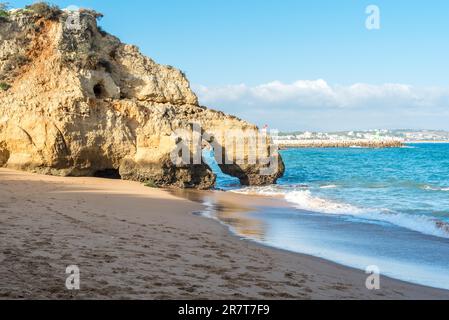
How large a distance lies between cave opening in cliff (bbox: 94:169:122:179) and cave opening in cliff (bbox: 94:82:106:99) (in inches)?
128

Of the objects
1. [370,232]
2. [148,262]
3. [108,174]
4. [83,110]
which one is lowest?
[370,232]

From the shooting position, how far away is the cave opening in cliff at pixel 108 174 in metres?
21.2

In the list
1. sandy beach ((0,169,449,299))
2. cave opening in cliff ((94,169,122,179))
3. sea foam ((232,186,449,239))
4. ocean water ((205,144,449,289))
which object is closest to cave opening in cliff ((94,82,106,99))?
cave opening in cliff ((94,169,122,179))

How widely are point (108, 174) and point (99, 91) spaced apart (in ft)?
12.1

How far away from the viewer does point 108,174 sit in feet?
70.3

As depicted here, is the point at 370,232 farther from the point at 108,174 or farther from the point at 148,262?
the point at 108,174

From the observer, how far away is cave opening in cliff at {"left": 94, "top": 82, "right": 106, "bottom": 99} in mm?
21634

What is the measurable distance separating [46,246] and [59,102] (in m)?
13.6

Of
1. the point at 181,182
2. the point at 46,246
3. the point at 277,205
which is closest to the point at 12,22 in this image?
the point at 181,182

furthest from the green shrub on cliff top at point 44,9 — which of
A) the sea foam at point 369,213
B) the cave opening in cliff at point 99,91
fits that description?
the sea foam at point 369,213

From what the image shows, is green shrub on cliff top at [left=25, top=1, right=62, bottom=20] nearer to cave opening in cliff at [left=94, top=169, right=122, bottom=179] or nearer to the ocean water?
cave opening in cliff at [left=94, top=169, right=122, bottom=179]

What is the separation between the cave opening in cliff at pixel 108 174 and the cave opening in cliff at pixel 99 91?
10.6ft

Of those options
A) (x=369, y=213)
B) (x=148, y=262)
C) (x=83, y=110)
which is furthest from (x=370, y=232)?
(x=83, y=110)

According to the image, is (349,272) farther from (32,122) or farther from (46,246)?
(32,122)
